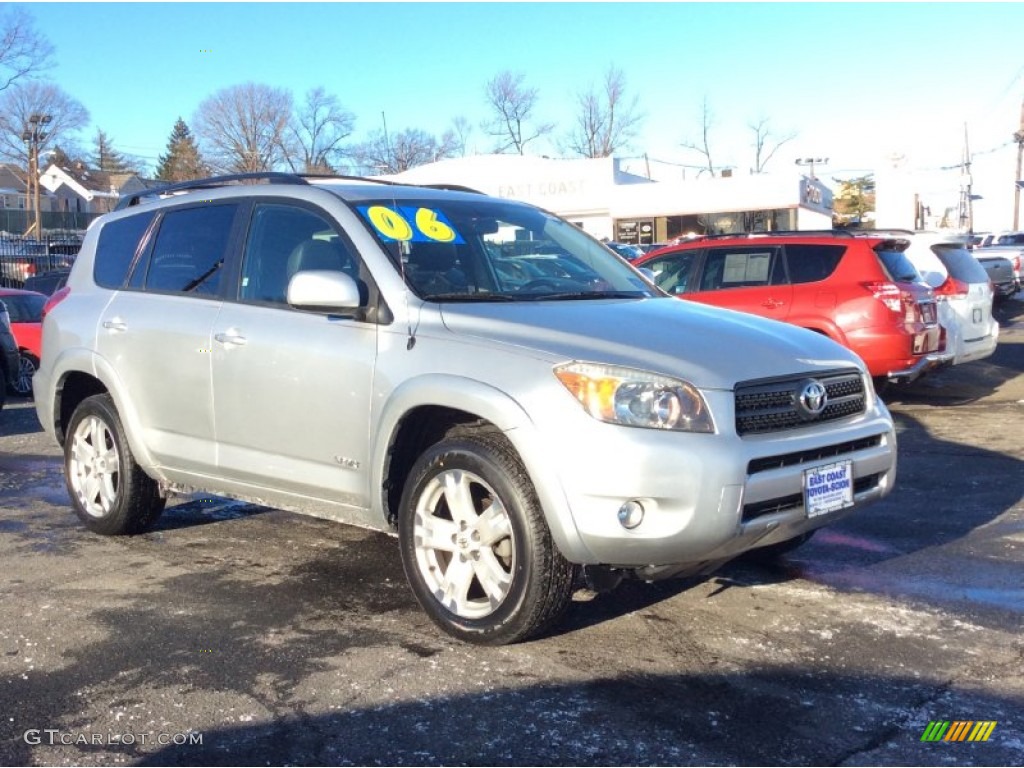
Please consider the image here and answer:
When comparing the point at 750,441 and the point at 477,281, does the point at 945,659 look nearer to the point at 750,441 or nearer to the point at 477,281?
the point at 750,441

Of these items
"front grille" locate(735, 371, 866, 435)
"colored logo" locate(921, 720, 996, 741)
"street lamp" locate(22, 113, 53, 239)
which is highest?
"street lamp" locate(22, 113, 53, 239)

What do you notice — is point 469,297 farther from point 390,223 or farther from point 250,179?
point 250,179

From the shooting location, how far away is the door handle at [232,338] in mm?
4949

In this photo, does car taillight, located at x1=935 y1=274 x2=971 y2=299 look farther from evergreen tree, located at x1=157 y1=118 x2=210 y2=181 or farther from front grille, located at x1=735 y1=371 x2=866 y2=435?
evergreen tree, located at x1=157 y1=118 x2=210 y2=181

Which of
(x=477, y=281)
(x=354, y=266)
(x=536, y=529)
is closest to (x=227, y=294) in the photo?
(x=354, y=266)

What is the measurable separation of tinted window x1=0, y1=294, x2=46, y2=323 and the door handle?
34.1 ft

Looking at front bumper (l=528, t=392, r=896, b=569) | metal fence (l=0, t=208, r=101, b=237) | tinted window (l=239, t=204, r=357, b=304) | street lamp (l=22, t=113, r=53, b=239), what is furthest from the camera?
metal fence (l=0, t=208, r=101, b=237)

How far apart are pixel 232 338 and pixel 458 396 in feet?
4.85

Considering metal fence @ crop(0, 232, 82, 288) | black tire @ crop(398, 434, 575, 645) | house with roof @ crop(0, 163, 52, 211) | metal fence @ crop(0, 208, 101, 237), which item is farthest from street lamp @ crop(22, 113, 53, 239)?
black tire @ crop(398, 434, 575, 645)

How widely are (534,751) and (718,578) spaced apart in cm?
205

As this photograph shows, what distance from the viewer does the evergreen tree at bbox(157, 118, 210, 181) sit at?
252 feet

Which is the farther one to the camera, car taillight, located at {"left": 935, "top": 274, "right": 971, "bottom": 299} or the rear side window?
car taillight, located at {"left": 935, "top": 274, "right": 971, "bottom": 299}

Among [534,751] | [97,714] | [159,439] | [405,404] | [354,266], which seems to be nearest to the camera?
[534,751]

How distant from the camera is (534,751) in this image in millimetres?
3256
